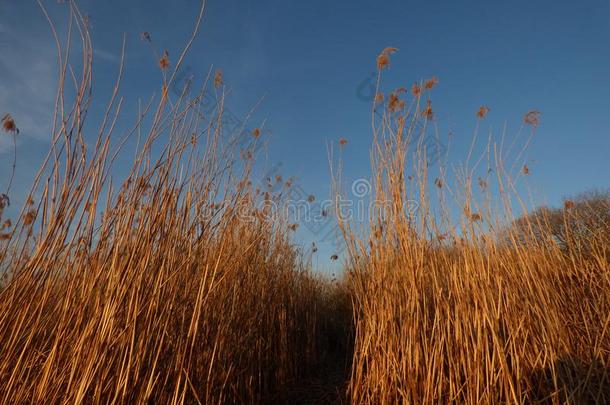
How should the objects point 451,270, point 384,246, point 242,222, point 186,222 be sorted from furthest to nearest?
point 242,222 → point 384,246 → point 451,270 → point 186,222

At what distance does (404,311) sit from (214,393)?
42.1 inches

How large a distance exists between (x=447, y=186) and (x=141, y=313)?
176 centimetres

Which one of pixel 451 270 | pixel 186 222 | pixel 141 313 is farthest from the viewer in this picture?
pixel 451 270

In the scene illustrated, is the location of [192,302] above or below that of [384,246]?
below

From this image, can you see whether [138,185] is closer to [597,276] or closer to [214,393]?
[214,393]

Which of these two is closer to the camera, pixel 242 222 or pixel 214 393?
pixel 214 393

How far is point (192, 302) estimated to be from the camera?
63.3 inches

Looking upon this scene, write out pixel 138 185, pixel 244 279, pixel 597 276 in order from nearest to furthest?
1. pixel 138 185
2. pixel 244 279
3. pixel 597 276

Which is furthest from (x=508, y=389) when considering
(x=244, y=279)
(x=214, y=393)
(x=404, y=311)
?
(x=244, y=279)

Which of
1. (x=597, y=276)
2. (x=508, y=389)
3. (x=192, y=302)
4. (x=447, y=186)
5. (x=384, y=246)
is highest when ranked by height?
(x=447, y=186)

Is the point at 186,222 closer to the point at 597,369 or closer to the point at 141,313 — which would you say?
the point at 141,313

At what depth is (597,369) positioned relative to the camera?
184cm

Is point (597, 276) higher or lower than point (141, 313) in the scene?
higher

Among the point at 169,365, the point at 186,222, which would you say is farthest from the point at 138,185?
the point at 169,365
